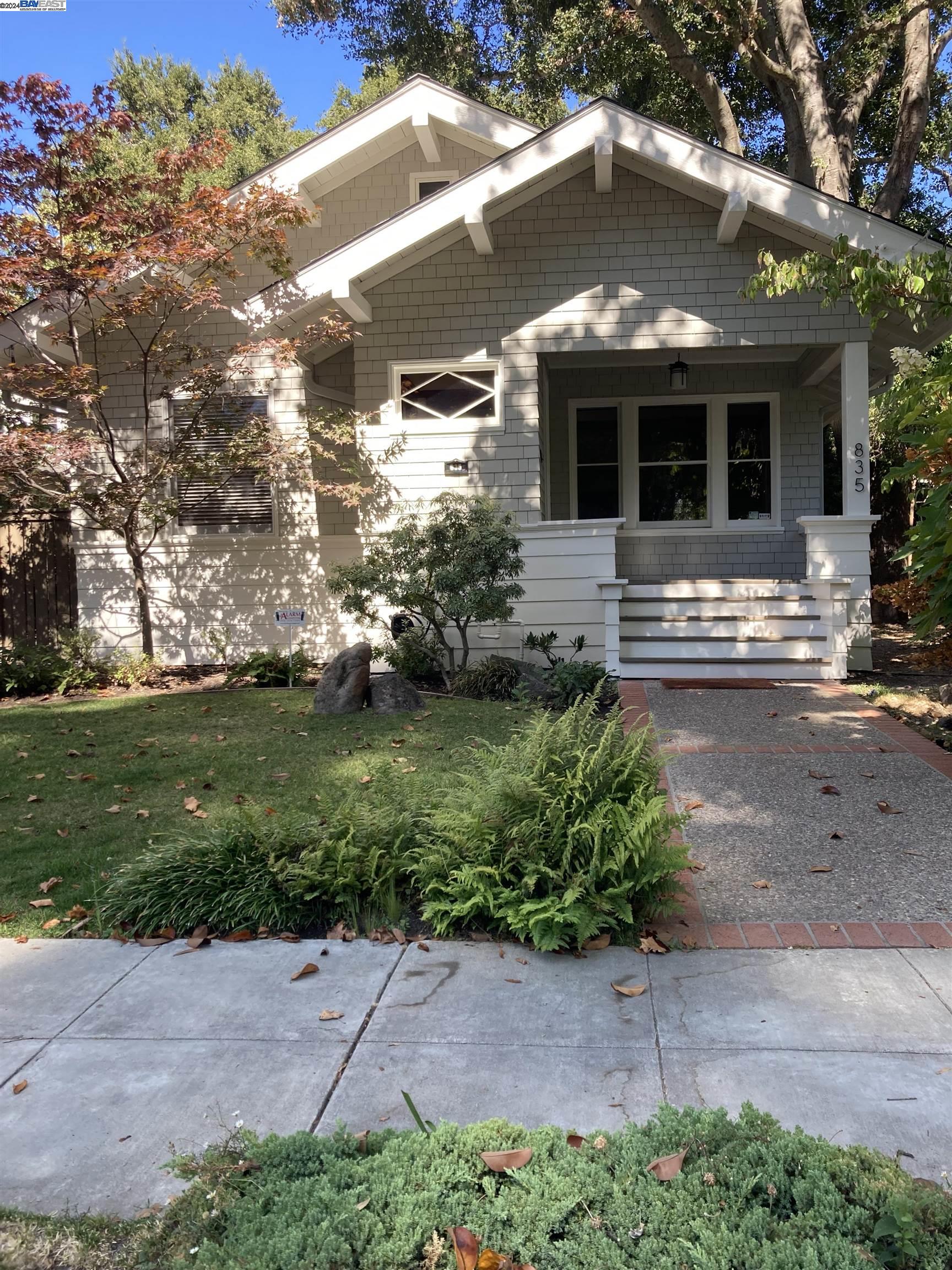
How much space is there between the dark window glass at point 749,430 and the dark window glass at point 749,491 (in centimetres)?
15

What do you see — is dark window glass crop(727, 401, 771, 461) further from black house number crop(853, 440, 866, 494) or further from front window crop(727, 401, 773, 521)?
black house number crop(853, 440, 866, 494)

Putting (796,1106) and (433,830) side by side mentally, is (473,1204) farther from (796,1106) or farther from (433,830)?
(433,830)

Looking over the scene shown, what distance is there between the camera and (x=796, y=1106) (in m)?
2.59

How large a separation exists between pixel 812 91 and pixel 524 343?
7709 mm

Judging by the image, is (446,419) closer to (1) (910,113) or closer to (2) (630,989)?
(2) (630,989)

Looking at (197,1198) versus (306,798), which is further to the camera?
(306,798)

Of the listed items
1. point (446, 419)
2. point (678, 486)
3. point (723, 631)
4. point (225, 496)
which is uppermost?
point (446, 419)

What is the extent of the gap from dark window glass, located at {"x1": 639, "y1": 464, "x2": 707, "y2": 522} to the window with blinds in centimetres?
503

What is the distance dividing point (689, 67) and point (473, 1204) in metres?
15.6

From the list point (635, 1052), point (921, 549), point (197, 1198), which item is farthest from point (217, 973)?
point (921, 549)

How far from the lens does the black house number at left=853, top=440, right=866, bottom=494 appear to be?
10000 mm

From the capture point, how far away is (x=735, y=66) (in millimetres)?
17781

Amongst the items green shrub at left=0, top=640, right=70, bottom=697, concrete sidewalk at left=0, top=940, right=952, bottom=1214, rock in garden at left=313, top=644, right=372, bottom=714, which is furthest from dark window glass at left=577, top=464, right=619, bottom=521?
concrete sidewalk at left=0, top=940, right=952, bottom=1214

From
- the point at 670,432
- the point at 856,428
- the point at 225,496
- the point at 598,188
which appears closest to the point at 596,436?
the point at 670,432
